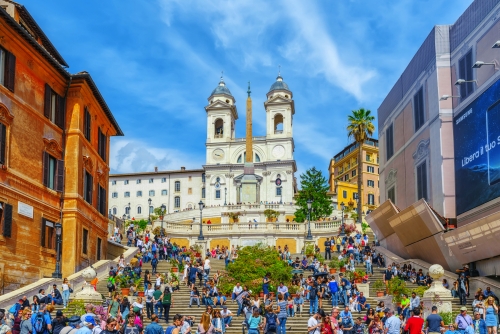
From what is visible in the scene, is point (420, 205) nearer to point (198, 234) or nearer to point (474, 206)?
point (474, 206)

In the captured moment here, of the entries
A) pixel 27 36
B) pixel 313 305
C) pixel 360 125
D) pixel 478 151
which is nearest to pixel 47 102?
pixel 27 36

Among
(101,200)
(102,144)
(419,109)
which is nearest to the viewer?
(419,109)

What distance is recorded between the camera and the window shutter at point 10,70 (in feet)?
95.0

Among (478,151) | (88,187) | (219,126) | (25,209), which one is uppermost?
(219,126)

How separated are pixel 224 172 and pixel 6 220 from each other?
8266cm

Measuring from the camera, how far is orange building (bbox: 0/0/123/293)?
94.5 ft

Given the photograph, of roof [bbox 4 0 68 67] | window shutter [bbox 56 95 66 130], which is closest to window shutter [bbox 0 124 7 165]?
window shutter [bbox 56 95 66 130]

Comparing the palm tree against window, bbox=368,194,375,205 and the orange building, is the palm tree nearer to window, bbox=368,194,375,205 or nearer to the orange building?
the orange building

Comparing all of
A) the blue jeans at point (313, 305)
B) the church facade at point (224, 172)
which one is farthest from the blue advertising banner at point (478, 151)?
the church facade at point (224, 172)

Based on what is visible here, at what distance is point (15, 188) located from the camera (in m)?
29.2

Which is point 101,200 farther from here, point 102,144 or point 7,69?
point 7,69

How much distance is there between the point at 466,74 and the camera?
34500 millimetres

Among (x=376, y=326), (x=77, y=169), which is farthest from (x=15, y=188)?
(x=376, y=326)

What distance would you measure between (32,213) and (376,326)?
55.5 feet
